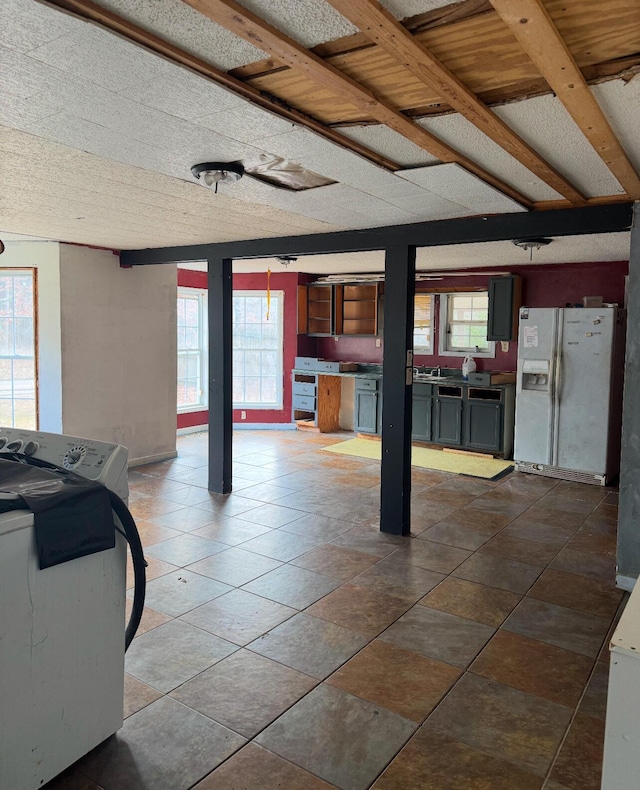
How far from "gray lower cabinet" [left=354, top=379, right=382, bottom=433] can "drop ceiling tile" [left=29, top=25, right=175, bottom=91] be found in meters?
6.64

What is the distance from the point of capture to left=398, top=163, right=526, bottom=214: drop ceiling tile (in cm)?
298

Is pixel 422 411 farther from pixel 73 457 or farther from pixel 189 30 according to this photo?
pixel 189 30

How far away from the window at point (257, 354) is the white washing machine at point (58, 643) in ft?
22.7

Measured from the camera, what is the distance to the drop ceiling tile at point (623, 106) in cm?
198

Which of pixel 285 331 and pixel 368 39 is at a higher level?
pixel 368 39

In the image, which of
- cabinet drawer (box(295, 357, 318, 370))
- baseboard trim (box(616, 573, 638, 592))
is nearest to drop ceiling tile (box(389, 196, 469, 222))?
baseboard trim (box(616, 573, 638, 592))

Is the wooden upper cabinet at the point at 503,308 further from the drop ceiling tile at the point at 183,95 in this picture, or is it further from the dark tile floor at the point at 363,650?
the drop ceiling tile at the point at 183,95

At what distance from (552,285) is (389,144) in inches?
216

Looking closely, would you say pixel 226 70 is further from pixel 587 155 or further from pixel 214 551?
pixel 214 551

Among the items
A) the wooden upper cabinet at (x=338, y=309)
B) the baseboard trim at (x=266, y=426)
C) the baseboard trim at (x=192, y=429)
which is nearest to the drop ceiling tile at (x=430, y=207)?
the wooden upper cabinet at (x=338, y=309)

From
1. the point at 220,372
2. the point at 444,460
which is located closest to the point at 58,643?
the point at 220,372

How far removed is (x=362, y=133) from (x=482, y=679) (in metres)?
2.45

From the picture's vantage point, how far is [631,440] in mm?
3658

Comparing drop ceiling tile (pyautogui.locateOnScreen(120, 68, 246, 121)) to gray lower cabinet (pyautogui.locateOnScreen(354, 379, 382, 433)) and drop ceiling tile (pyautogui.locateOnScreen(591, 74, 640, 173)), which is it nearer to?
drop ceiling tile (pyautogui.locateOnScreen(591, 74, 640, 173))
